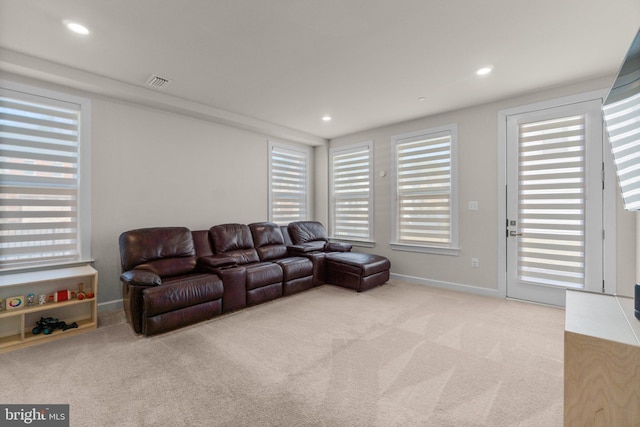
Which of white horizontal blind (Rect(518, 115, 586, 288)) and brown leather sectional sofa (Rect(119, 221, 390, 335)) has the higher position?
white horizontal blind (Rect(518, 115, 586, 288))

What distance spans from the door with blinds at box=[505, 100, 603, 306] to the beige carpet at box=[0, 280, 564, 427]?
0.49 meters

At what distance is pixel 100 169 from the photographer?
11.0 ft

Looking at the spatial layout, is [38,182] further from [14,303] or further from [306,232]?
[306,232]

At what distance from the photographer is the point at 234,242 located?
4.12 metres

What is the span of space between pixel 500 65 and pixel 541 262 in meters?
2.39

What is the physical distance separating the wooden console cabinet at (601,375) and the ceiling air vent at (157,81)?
3955 millimetres

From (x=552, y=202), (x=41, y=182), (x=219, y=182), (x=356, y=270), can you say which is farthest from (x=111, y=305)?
(x=552, y=202)

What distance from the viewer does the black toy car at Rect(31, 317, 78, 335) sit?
2664 millimetres

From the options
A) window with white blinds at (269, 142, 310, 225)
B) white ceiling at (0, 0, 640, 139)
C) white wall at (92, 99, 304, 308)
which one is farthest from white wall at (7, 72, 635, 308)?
white ceiling at (0, 0, 640, 139)

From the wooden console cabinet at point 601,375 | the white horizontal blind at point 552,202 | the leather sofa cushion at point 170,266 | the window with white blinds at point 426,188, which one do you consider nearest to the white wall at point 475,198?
the window with white blinds at point 426,188

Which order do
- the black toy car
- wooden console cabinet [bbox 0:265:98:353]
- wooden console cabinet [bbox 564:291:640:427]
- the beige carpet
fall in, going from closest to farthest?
1. wooden console cabinet [bbox 564:291:640:427]
2. the beige carpet
3. wooden console cabinet [bbox 0:265:98:353]
4. the black toy car

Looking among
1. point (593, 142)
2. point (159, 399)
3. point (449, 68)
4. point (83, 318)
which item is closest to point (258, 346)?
point (159, 399)

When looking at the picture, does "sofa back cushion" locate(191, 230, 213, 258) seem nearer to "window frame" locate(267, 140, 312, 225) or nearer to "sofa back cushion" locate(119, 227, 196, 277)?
"sofa back cushion" locate(119, 227, 196, 277)

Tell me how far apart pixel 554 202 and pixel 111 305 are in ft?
17.9
